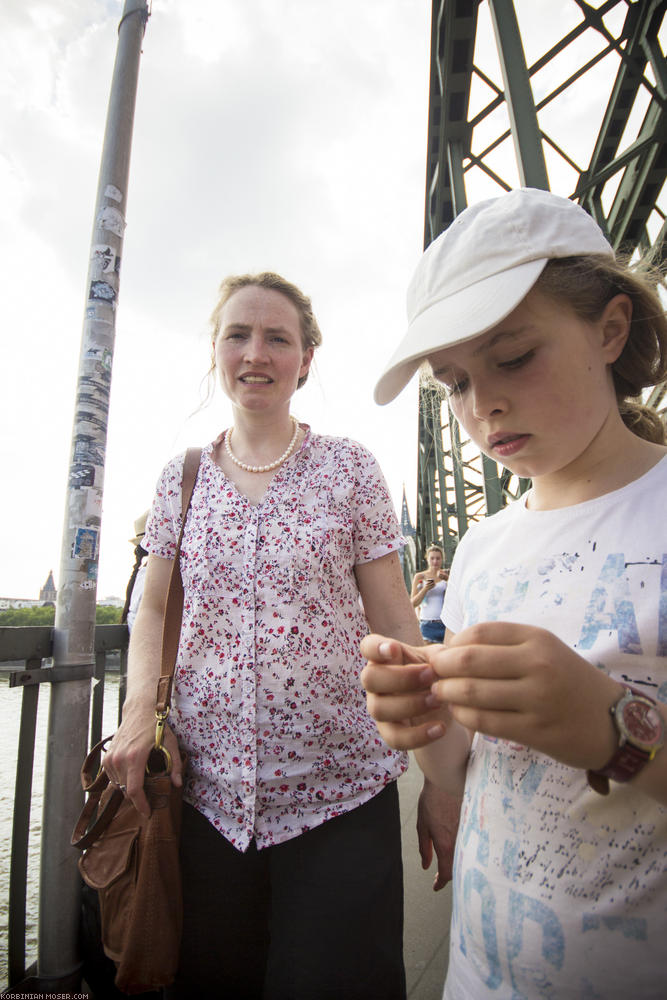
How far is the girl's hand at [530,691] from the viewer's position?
548 millimetres

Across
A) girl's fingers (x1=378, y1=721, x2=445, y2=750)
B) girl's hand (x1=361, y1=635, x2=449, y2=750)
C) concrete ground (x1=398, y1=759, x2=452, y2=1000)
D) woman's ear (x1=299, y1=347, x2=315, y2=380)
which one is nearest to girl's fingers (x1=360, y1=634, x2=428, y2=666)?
girl's hand (x1=361, y1=635, x2=449, y2=750)

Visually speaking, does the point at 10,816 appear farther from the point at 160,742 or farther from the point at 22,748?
the point at 160,742

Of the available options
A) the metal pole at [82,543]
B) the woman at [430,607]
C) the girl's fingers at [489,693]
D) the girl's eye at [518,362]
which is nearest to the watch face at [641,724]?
the girl's fingers at [489,693]

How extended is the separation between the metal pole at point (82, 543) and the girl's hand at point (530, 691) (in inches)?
75.8

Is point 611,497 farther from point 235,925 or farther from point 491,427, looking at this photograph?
point 235,925

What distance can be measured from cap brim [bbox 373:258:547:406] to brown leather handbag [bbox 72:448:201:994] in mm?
960

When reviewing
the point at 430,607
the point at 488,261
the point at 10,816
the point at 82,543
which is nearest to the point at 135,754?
the point at 82,543

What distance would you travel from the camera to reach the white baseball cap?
0.83 meters

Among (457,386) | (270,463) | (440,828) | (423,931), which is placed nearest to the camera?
(457,386)

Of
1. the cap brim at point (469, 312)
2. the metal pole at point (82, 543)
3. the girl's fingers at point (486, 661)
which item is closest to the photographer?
the girl's fingers at point (486, 661)

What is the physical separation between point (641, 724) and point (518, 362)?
21.4 inches

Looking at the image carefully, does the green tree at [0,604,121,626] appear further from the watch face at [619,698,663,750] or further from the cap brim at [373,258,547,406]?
the watch face at [619,698,663,750]

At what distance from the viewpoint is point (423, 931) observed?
7.23ft

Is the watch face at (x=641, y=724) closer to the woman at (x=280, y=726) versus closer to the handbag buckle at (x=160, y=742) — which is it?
the woman at (x=280, y=726)
